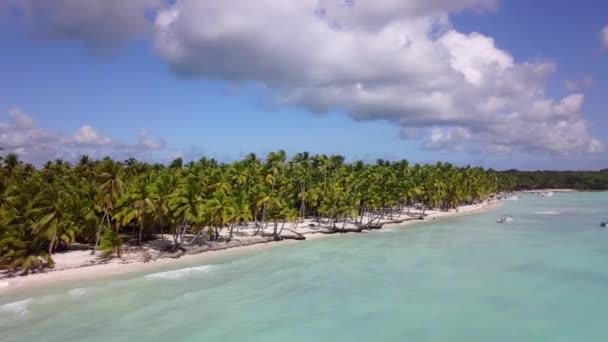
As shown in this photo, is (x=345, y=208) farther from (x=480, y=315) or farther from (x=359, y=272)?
(x=480, y=315)

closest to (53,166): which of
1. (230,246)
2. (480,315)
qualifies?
(230,246)

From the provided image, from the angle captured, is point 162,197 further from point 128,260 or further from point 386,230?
point 386,230

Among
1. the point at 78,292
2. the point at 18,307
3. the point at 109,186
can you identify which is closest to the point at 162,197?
the point at 109,186

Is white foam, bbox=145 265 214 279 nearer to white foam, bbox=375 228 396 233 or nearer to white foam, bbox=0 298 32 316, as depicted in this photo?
white foam, bbox=0 298 32 316

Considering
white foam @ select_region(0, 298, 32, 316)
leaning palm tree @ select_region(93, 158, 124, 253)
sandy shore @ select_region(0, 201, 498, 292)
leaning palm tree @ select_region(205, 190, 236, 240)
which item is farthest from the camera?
leaning palm tree @ select_region(205, 190, 236, 240)

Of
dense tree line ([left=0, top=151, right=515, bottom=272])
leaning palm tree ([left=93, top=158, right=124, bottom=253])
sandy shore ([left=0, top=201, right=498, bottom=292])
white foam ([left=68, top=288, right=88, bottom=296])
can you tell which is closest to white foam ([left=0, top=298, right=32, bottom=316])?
white foam ([left=68, top=288, right=88, bottom=296])

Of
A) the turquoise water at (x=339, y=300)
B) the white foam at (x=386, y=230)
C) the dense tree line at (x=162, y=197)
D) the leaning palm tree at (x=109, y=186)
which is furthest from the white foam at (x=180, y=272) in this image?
the white foam at (x=386, y=230)

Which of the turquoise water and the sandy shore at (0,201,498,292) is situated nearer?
the turquoise water
